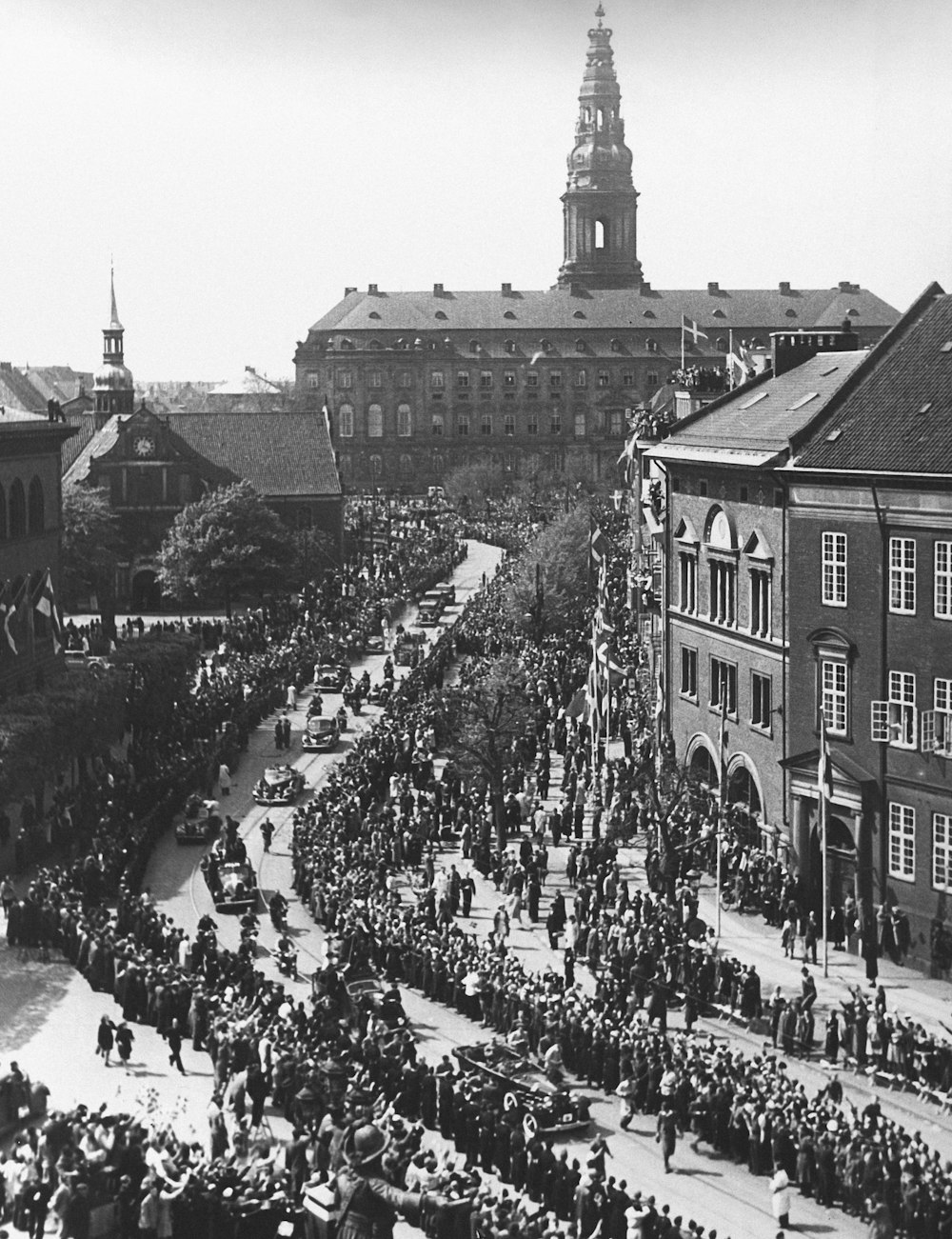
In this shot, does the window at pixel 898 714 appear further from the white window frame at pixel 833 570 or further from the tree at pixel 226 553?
the tree at pixel 226 553

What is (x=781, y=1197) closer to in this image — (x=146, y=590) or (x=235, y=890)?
(x=235, y=890)

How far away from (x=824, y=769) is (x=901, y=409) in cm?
916

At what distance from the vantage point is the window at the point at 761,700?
5006cm

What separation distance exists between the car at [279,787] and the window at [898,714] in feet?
65.3

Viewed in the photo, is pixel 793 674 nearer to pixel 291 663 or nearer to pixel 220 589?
pixel 291 663

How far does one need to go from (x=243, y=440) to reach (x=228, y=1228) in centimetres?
9791

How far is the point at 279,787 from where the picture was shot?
57625mm

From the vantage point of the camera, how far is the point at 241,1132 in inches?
1153

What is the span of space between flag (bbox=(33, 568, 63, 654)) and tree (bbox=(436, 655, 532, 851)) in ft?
46.5

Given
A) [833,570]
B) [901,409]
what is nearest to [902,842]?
[833,570]

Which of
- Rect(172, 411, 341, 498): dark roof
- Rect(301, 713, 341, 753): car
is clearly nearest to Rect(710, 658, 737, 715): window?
Rect(301, 713, 341, 753): car

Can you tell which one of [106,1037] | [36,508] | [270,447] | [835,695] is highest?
[270,447]

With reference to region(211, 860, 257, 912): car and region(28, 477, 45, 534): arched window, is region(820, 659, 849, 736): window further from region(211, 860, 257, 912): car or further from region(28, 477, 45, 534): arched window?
region(28, 477, 45, 534): arched window

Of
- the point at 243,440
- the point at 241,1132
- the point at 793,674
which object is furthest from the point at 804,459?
the point at 243,440
